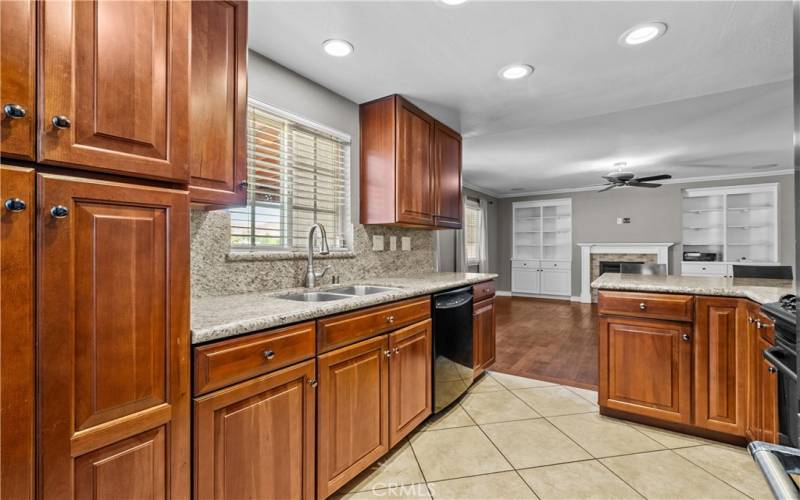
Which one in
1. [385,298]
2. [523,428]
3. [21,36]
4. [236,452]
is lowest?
[523,428]

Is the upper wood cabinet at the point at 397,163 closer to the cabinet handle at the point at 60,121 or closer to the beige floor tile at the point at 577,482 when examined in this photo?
the beige floor tile at the point at 577,482

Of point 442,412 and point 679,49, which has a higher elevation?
point 679,49

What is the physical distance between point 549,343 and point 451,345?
238 cm

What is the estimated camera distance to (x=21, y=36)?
2.54ft

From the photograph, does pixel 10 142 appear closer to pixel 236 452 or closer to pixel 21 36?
pixel 21 36

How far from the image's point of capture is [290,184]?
2.35 metres

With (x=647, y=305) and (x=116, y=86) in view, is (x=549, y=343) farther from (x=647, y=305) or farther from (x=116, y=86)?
(x=116, y=86)

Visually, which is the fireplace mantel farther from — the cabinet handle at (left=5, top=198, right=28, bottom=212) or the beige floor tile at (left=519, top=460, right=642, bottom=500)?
the cabinet handle at (left=5, top=198, right=28, bottom=212)

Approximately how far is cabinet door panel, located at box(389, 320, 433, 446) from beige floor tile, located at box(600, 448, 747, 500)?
3.37 feet

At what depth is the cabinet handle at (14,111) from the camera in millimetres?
755

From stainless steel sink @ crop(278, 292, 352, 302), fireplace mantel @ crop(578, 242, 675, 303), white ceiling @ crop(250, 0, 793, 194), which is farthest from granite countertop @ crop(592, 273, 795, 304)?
fireplace mantel @ crop(578, 242, 675, 303)

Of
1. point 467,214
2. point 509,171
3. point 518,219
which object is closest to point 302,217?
point 509,171

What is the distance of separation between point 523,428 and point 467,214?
5.54m

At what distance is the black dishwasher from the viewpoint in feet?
7.69
